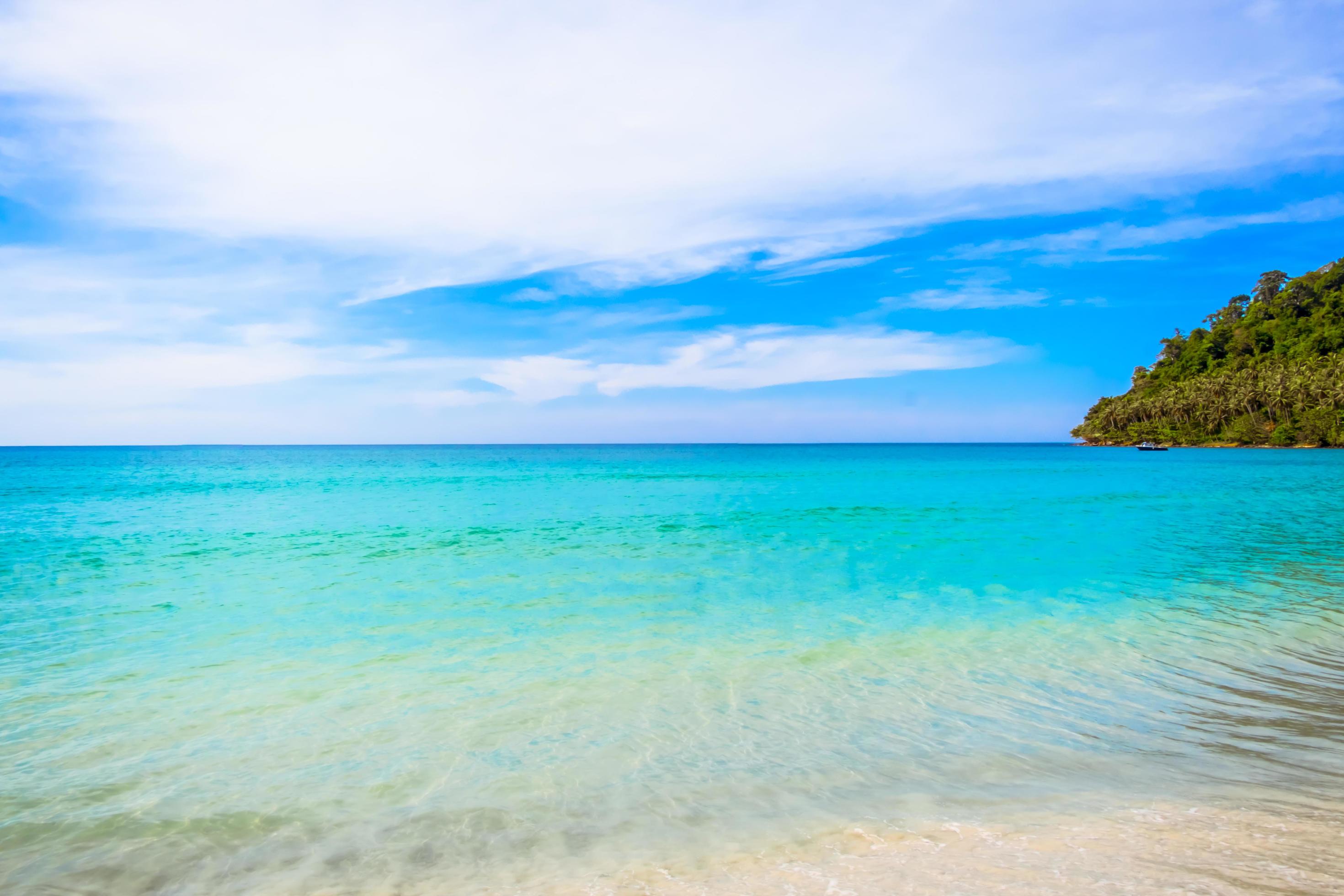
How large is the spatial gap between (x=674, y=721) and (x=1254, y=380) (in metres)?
132

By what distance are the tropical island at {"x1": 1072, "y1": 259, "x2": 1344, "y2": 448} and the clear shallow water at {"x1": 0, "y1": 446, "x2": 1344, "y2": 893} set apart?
107041 mm

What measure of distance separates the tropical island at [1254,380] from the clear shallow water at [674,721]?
10704 centimetres

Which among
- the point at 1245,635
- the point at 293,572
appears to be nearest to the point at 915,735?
the point at 1245,635

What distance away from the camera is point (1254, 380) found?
10525 centimetres

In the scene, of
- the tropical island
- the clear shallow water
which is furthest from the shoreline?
the clear shallow water

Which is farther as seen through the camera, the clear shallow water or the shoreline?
the shoreline

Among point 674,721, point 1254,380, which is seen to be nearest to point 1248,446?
point 1254,380

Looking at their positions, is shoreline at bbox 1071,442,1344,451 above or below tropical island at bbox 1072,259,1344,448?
below

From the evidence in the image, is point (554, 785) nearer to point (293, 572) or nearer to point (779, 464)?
point (293, 572)

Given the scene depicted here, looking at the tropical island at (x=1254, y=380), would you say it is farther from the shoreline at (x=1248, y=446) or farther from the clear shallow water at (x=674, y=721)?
the clear shallow water at (x=674, y=721)

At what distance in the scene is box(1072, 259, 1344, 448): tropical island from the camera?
96125mm

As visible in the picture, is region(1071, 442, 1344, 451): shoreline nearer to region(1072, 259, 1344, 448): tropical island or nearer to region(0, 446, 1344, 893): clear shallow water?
region(1072, 259, 1344, 448): tropical island

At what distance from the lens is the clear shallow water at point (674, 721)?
384 centimetres

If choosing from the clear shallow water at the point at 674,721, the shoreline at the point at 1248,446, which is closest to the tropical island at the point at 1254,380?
the shoreline at the point at 1248,446
